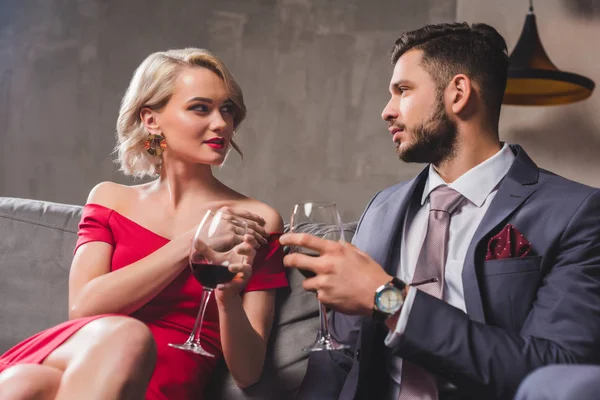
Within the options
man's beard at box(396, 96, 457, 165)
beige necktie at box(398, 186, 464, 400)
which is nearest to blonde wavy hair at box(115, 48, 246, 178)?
man's beard at box(396, 96, 457, 165)

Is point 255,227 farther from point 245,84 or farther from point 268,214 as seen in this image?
point 245,84

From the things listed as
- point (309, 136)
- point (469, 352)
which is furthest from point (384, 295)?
point (309, 136)

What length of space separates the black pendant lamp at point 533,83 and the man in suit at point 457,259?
161 cm

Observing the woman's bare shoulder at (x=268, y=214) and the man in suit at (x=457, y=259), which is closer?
the man in suit at (x=457, y=259)

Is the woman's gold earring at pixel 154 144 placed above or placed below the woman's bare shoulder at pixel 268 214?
above

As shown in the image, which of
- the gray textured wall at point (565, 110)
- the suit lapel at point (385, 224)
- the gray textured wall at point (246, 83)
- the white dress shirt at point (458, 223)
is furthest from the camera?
the gray textured wall at point (246, 83)

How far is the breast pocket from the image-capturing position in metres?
1.49

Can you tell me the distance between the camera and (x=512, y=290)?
150 cm

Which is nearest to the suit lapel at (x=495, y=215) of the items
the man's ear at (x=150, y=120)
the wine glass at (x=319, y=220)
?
the wine glass at (x=319, y=220)

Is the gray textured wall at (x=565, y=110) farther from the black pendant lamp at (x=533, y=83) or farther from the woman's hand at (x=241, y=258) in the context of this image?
the woman's hand at (x=241, y=258)

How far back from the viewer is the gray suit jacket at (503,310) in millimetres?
1345

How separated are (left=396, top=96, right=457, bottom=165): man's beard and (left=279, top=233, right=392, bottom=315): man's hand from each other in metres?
0.50

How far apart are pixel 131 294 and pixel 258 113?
3.15 meters

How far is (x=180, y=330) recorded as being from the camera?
78.6 inches
